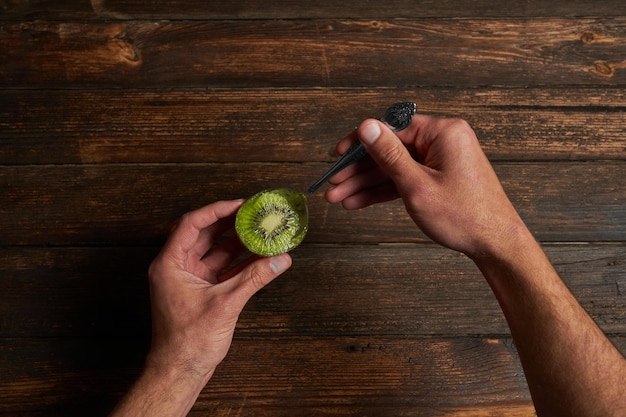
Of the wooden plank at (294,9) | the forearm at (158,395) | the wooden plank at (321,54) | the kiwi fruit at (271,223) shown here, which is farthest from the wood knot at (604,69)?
the forearm at (158,395)

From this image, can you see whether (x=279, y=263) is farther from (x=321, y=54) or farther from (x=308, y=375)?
(x=321, y=54)

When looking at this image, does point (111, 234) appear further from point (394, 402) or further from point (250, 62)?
point (394, 402)

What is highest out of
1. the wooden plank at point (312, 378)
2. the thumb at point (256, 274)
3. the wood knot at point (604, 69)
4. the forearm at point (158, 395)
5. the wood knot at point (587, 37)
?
the wood knot at point (587, 37)

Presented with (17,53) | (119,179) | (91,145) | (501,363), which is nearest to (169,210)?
(119,179)

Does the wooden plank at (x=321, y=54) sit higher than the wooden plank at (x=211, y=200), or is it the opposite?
the wooden plank at (x=321, y=54)

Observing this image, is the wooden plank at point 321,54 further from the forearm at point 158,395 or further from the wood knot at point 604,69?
the forearm at point 158,395

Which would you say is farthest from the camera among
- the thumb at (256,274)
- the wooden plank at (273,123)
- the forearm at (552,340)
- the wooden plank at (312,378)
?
the wooden plank at (273,123)

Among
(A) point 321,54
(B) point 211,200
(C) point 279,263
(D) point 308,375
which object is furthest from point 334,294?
(A) point 321,54

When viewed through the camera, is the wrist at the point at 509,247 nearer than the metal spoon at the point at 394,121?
Yes
